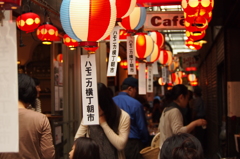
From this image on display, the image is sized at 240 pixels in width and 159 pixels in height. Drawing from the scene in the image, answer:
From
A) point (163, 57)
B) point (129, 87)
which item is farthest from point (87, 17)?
point (163, 57)

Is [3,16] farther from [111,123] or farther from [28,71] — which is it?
[28,71]

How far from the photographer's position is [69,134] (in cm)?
1260

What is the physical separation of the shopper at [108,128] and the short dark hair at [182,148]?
1.95m

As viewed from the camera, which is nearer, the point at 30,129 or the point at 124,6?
the point at 30,129

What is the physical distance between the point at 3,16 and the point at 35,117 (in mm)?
1681

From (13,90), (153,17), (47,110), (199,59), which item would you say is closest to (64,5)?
(13,90)

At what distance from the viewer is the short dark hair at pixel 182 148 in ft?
10.1

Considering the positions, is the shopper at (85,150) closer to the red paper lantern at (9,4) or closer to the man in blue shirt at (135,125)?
the red paper lantern at (9,4)

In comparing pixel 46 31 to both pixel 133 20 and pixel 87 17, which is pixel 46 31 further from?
pixel 87 17

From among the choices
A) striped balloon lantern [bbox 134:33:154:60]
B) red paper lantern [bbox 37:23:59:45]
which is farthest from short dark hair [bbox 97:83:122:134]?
red paper lantern [bbox 37:23:59:45]

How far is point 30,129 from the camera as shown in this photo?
14.7 ft

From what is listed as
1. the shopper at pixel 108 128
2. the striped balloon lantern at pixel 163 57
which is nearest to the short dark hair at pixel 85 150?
the shopper at pixel 108 128

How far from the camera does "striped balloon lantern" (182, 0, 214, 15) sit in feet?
21.9

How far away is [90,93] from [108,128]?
0.66 m
